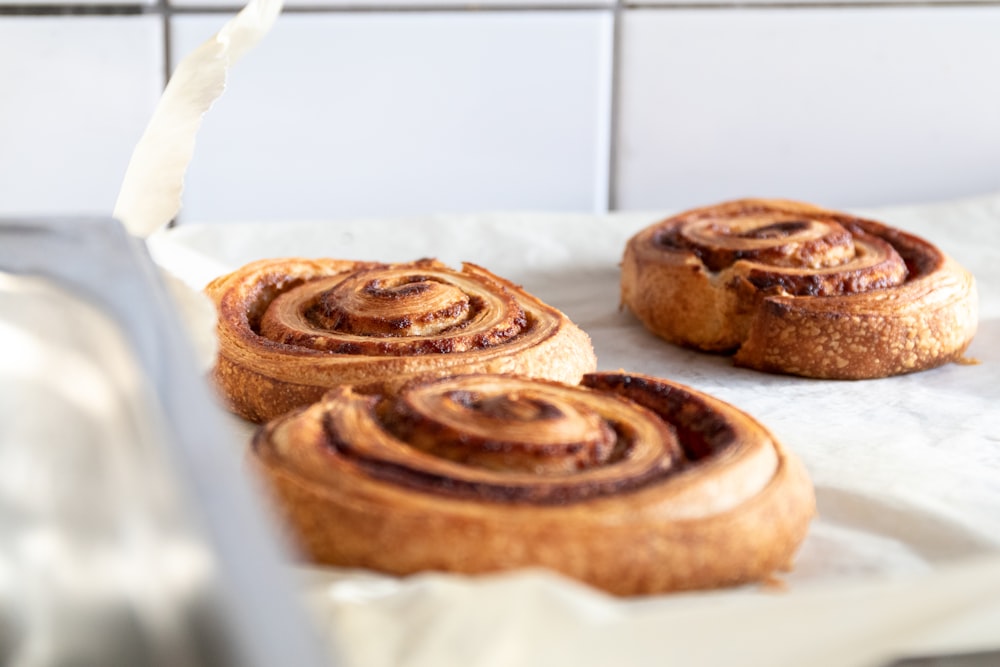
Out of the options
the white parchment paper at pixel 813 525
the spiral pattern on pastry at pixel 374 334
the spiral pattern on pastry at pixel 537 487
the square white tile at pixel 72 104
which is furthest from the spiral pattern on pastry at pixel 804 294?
the square white tile at pixel 72 104

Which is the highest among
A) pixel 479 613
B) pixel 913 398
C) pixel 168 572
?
pixel 168 572

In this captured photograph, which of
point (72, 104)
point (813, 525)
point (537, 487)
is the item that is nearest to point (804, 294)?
point (813, 525)

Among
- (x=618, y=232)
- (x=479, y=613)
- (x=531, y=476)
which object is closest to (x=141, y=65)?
(x=618, y=232)

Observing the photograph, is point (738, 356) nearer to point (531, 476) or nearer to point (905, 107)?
point (531, 476)

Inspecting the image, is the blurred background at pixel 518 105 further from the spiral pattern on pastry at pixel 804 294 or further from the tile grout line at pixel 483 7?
the spiral pattern on pastry at pixel 804 294

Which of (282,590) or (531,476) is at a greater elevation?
(282,590)

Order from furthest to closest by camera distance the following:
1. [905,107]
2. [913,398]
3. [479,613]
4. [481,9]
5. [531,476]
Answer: [905,107]
[481,9]
[913,398]
[531,476]
[479,613]

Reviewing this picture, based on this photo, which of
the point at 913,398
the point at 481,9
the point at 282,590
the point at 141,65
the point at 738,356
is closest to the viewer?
the point at 282,590
